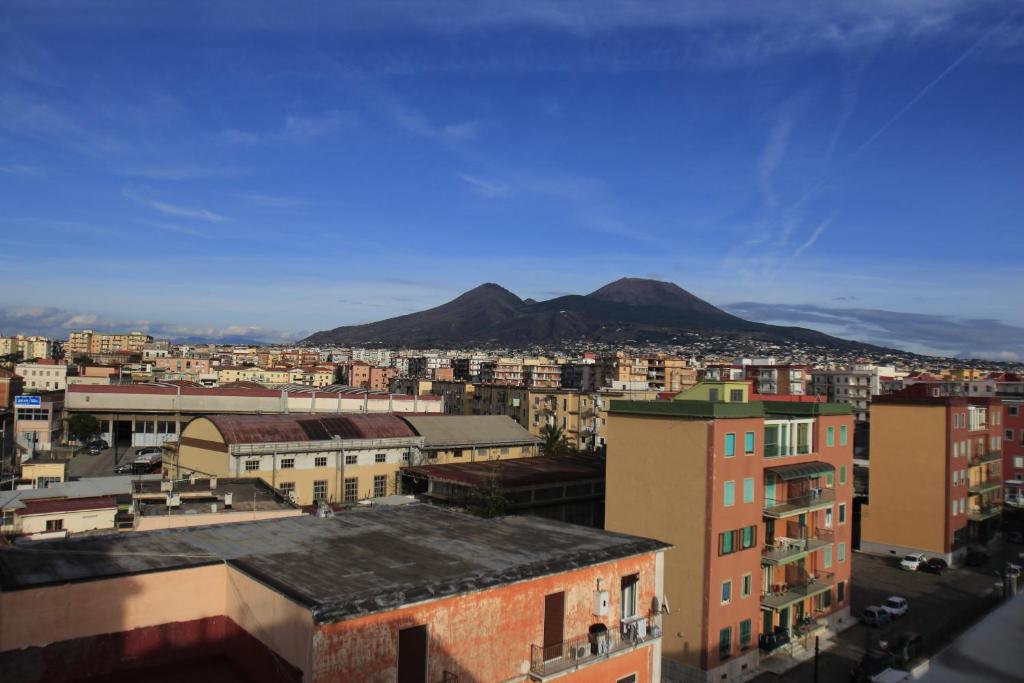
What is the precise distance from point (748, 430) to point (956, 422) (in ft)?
79.6

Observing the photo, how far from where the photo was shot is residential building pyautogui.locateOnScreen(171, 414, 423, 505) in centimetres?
3794

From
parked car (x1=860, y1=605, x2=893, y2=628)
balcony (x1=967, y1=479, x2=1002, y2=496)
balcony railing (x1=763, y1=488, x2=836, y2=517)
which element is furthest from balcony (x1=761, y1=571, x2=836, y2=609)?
balcony (x1=967, y1=479, x2=1002, y2=496)

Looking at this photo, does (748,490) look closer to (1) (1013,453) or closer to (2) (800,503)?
(2) (800,503)

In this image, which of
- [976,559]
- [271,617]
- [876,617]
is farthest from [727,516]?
[976,559]

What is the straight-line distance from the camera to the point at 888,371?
425ft

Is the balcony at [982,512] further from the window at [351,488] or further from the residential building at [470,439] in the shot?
the window at [351,488]

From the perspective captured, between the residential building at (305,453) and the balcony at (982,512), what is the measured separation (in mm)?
34914

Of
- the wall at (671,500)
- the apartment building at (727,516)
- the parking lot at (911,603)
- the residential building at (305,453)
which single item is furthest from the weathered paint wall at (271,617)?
the residential building at (305,453)

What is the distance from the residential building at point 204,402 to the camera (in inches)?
2650

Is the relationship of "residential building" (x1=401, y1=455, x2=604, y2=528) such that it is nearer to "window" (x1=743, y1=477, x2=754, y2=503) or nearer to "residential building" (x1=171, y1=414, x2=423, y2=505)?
"residential building" (x1=171, y1=414, x2=423, y2=505)

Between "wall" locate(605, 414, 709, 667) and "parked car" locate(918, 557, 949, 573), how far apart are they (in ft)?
80.7

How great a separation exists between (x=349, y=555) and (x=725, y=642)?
17.0m

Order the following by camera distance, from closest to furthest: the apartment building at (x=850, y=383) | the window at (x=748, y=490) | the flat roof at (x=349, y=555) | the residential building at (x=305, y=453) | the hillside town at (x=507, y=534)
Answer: the flat roof at (x=349, y=555), the hillside town at (x=507, y=534), the window at (x=748, y=490), the residential building at (x=305, y=453), the apartment building at (x=850, y=383)

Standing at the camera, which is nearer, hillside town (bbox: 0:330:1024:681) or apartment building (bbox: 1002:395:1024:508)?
hillside town (bbox: 0:330:1024:681)
